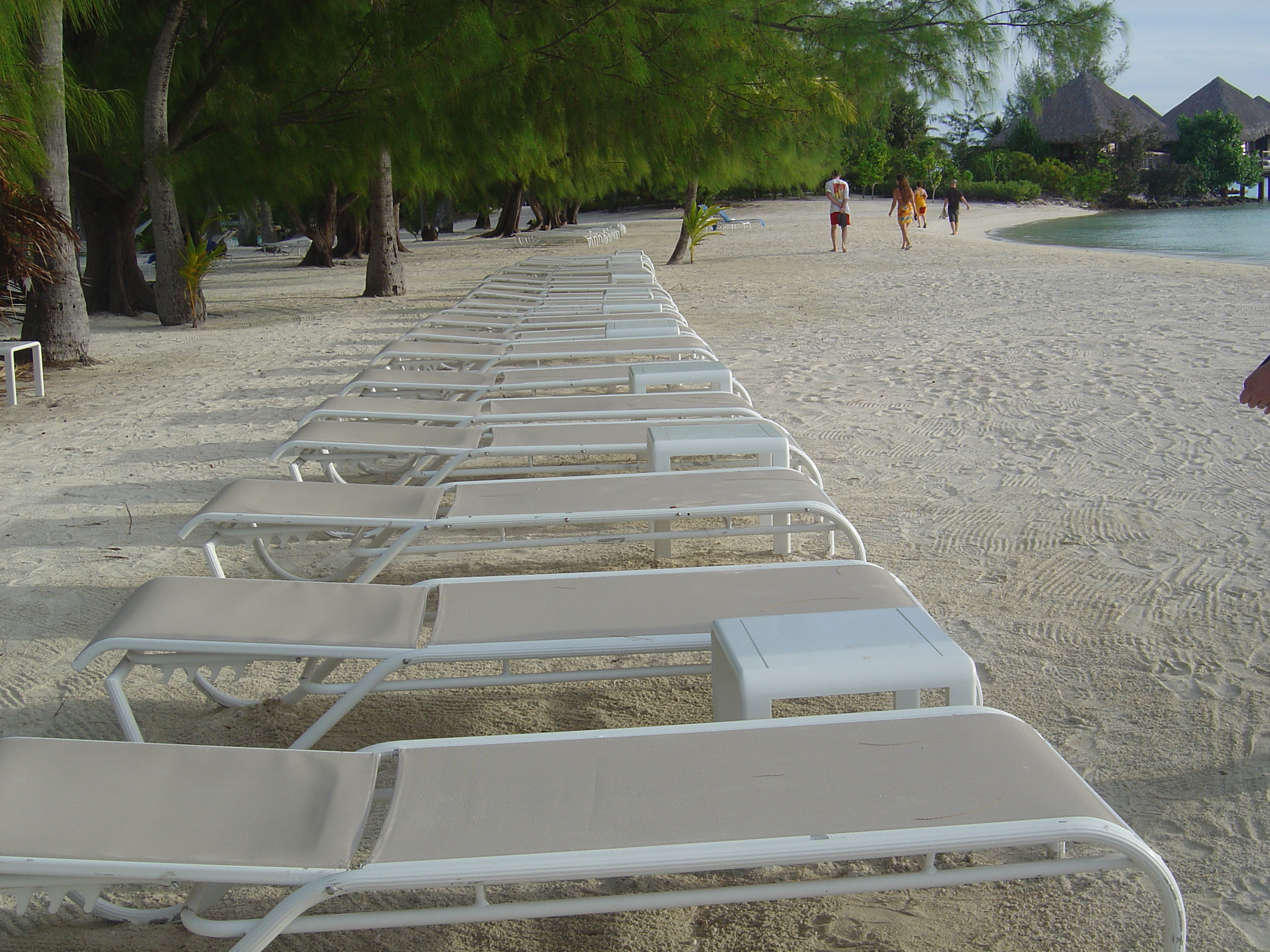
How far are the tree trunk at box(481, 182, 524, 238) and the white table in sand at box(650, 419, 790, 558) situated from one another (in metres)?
21.5

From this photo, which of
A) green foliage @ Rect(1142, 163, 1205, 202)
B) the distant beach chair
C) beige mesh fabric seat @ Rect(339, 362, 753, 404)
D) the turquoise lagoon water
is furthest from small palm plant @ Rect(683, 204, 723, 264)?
green foliage @ Rect(1142, 163, 1205, 202)

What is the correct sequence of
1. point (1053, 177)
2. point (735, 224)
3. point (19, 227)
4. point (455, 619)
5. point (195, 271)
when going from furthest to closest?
point (1053, 177) → point (735, 224) → point (195, 271) → point (19, 227) → point (455, 619)

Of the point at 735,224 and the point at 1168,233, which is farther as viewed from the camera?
the point at 1168,233

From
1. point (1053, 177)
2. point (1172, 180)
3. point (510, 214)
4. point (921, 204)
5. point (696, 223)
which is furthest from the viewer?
point (1172, 180)

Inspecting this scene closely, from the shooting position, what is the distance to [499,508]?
2.80 metres

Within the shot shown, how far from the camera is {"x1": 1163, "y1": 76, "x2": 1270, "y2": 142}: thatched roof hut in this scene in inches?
1939

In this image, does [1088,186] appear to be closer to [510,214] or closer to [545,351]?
[510,214]

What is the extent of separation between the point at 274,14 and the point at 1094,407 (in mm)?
8004

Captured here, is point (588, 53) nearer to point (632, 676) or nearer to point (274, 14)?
point (274, 14)

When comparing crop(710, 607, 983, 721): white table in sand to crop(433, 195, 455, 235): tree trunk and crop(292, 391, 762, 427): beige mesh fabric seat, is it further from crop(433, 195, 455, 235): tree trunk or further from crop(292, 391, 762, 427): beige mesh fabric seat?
crop(433, 195, 455, 235): tree trunk

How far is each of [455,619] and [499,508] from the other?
0.76m

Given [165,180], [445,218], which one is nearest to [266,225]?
[445,218]

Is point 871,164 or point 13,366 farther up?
point 871,164

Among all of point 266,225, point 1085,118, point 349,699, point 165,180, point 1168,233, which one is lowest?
point 349,699
